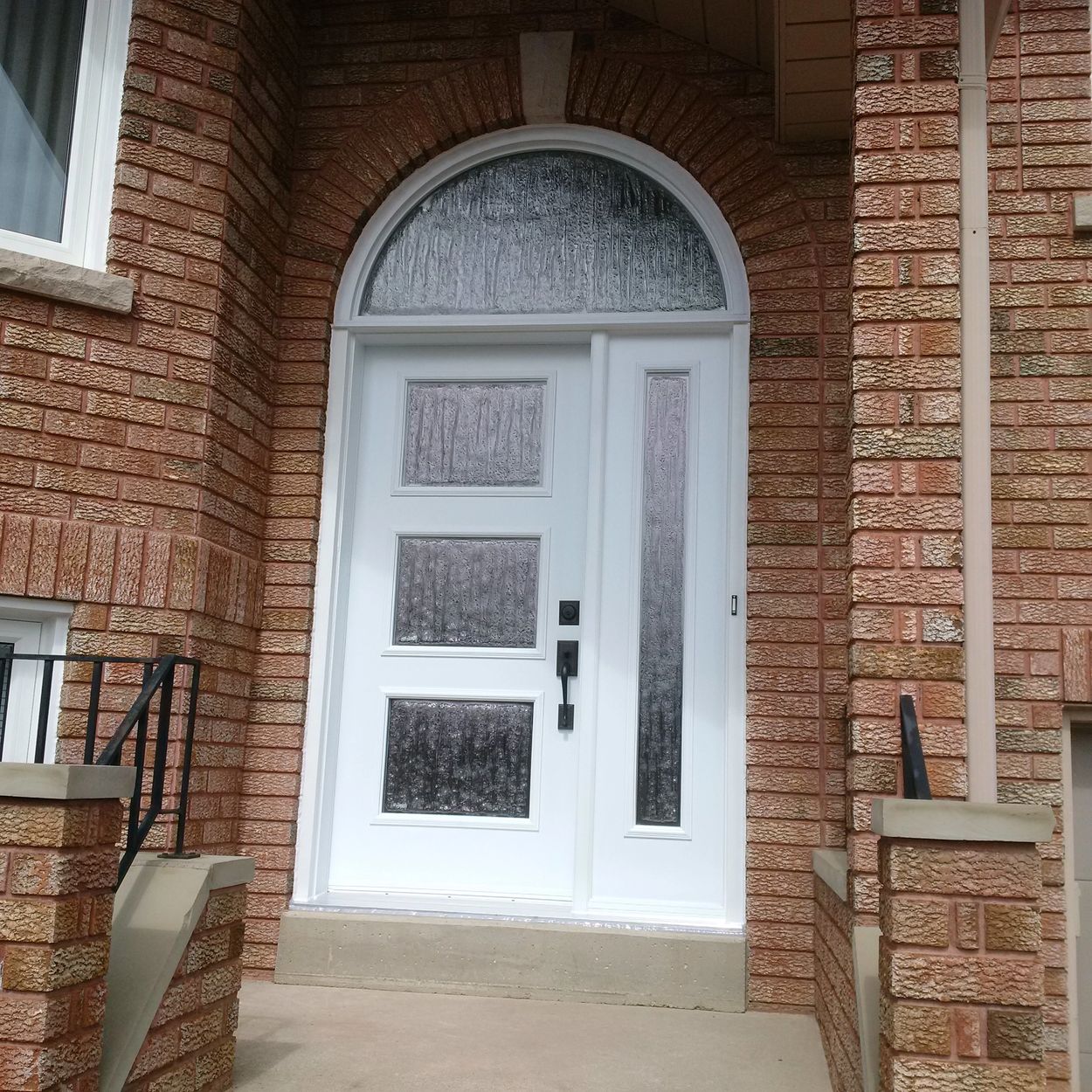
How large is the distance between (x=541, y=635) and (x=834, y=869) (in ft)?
4.75

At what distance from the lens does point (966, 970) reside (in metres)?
2.28

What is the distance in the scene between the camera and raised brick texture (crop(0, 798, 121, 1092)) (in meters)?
2.29

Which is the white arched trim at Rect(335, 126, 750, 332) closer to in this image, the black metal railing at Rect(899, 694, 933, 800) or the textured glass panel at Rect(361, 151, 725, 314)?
the textured glass panel at Rect(361, 151, 725, 314)

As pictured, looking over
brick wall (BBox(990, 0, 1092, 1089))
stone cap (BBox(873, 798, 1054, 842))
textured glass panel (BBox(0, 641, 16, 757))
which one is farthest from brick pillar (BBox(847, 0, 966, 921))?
textured glass panel (BBox(0, 641, 16, 757))

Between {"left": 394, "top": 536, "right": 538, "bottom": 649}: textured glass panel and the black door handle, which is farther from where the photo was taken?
{"left": 394, "top": 536, "right": 538, "bottom": 649}: textured glass panel

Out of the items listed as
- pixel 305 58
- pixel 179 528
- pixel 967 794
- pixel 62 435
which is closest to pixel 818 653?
pixel 967 794

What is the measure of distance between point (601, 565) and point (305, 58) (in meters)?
2.32

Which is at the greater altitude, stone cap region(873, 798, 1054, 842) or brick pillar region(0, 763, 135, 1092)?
stone cap region(873, 798, 1054, 842)

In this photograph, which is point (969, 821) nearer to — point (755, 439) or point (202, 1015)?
point (202, 1015)

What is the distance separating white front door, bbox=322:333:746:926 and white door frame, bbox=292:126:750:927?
0.07 feet

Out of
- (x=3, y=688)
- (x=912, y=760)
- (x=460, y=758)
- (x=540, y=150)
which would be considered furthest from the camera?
(x=540, y=150)

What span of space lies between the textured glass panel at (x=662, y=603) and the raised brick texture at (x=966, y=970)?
1913mm

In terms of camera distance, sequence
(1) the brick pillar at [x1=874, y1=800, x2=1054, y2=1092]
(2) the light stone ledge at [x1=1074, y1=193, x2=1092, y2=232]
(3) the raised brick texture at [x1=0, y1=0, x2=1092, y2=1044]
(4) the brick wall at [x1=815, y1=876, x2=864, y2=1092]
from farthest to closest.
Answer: (2) the light stone ledge at [x1=1074, y1=193, x2=1092, y2=232]
(3) the raised brick texture at [x1=0, y1=0, x2=1092, y2=1044]
(4) the brick wall at [x1=815, y1=876, x2=864, y2=1092]
(1) the brick pillar at [x1=874, y1=800, x2=1054, y2=1092]

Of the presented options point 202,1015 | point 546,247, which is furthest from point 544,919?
point 546,247
